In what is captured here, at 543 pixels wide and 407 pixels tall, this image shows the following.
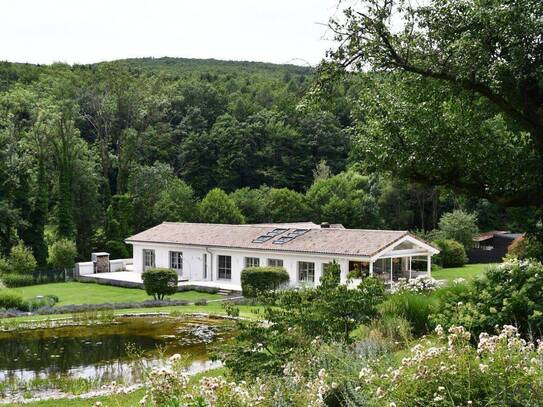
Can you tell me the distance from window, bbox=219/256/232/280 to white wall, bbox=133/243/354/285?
0.85 feet

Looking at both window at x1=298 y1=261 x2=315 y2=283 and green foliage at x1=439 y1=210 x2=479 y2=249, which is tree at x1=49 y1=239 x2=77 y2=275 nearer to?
window at x1=298 y1=261 x2=315 y2=283

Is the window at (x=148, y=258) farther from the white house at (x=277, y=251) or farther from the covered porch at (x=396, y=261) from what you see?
the covered porch at (x=396, y=261)

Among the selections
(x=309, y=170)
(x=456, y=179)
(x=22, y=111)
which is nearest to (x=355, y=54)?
(x=456, y=179)

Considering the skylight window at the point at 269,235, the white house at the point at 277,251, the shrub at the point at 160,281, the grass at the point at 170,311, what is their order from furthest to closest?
the skylight window at the point at 269,235 < the white house at the point at 277,251 < the shrub at the point at 160,281 < the grass at the point at 170,311

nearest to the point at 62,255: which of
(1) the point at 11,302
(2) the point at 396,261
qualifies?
(1) the point at 11,302

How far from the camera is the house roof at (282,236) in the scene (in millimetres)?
30469

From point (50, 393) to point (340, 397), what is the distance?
317 inches

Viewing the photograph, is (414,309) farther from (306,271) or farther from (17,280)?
(17,280)

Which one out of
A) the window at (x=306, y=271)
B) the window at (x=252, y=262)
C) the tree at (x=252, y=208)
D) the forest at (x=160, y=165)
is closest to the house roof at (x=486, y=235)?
the forest at (x=160, y=165)

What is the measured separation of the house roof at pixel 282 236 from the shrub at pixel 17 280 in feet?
19.1

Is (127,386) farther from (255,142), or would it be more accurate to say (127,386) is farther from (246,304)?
(255,142)

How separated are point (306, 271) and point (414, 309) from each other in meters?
19.2

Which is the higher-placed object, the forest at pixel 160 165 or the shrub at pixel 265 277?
the forest at pixel 160 165

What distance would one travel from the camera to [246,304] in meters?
26.0
